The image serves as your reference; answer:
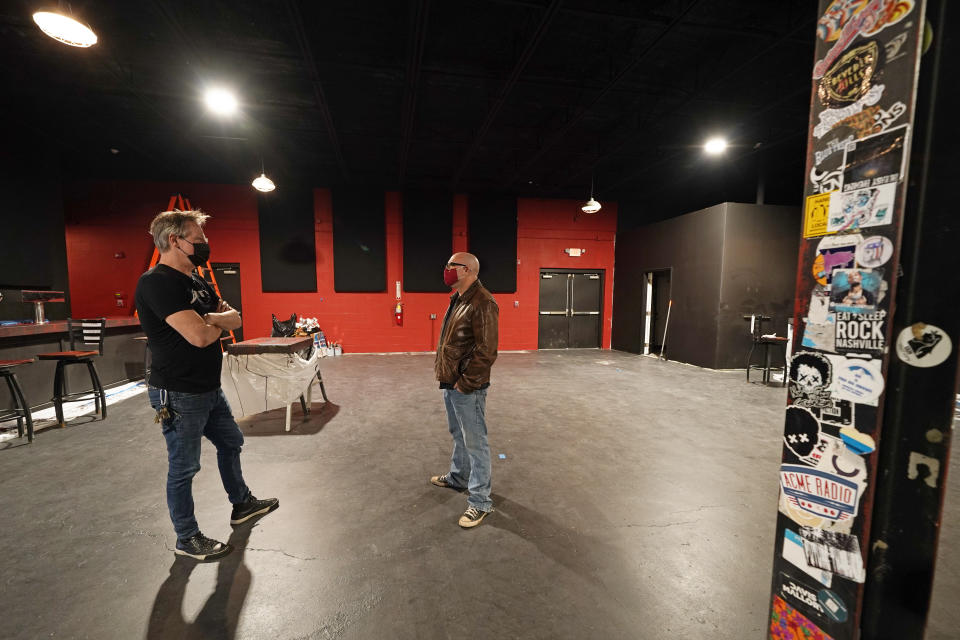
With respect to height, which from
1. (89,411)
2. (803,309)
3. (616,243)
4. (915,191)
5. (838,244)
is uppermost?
(616,243)

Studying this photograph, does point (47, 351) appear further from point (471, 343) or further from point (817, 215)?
point (817, 215)

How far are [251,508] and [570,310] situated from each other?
8.69m

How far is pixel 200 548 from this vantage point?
5.93 ft

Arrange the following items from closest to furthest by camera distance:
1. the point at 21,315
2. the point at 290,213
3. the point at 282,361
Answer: the point at 282,361
the point at 21,315
the point at 290,213

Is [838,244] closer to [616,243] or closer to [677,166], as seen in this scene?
[677,166]

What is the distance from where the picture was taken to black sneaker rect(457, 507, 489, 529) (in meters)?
2.06

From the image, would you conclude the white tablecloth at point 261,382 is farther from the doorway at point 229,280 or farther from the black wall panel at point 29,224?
the doorway at point 229,280

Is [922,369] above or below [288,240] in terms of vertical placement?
below

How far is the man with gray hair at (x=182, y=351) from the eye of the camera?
1648mm

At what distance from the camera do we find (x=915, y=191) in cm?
84

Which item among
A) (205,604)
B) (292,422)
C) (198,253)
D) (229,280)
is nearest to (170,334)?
(198,253)

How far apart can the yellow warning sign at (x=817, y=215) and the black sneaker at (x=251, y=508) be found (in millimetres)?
2915

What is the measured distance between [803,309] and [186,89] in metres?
7.08

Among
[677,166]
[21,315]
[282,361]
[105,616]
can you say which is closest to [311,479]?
[105,616]
